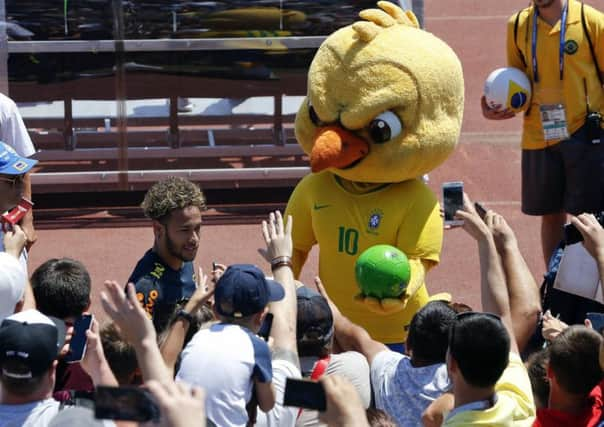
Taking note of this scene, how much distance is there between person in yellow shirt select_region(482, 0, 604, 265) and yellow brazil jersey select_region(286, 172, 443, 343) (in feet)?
5.49

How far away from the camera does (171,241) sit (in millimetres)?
5812

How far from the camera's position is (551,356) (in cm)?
438

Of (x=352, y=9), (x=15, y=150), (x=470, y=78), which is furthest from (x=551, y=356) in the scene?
(x=470, y=78)

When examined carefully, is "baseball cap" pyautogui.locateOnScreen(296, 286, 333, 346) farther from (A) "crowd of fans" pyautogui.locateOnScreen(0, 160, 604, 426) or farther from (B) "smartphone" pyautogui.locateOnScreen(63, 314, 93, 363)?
(B) "smartphone" pyautogui.locateOnScreen(63, 314, 93, 363)

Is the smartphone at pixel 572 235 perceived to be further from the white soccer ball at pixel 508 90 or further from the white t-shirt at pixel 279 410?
the white t-shirt at pixel 279 410

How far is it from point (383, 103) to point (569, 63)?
6.53 feet

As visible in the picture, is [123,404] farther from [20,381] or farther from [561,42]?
[561,42]

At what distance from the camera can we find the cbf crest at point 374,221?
6164mm

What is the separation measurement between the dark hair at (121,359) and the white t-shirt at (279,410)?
0.55m

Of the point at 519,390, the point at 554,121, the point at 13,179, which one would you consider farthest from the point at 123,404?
the point at 554,121

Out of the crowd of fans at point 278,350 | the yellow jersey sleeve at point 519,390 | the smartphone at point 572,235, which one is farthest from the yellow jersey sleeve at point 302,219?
the yellow jersey sleeve at point 519,390

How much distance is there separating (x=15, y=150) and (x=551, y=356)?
A: 3.47 m

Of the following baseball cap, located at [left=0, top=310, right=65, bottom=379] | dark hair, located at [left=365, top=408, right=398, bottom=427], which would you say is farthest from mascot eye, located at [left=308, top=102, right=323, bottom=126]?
baseball cap, located at [left=0, top=310, right=65, bottom=379]

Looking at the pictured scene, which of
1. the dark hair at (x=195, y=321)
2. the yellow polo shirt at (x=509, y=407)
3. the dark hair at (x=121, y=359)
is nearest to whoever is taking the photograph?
the yellow polo shirt at (x=509, y=407)
